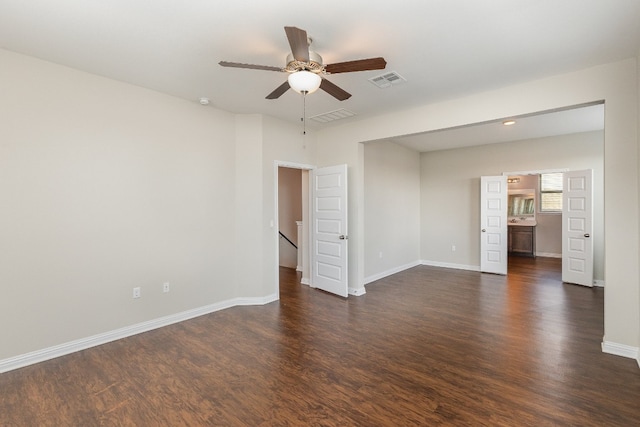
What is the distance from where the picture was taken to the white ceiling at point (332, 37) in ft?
6.82

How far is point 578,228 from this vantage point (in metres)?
5.44

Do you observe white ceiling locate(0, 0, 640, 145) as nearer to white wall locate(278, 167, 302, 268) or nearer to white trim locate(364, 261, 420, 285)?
white trim locate(364, 261, 420, 285)

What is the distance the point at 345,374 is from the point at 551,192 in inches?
342

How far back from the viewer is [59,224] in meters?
2.88

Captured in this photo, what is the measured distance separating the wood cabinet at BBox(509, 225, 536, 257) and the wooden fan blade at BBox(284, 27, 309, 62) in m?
8.58

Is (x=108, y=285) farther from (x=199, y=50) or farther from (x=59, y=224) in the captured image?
(x=199, y=50)

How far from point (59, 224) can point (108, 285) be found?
782 mm

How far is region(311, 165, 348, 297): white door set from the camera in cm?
470

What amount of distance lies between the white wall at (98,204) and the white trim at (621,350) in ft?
14.5

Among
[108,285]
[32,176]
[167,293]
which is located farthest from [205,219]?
[32,176]

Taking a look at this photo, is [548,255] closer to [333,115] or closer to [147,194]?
[333,115]

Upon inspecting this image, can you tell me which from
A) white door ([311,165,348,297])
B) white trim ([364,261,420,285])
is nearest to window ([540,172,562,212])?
white trim ([364,261,420,285])

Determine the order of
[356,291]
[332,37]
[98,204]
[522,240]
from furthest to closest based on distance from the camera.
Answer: [522,240] < [356,291] < [98,204] < [332,37]

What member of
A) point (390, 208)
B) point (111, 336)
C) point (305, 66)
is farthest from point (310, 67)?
point (390, 208)
